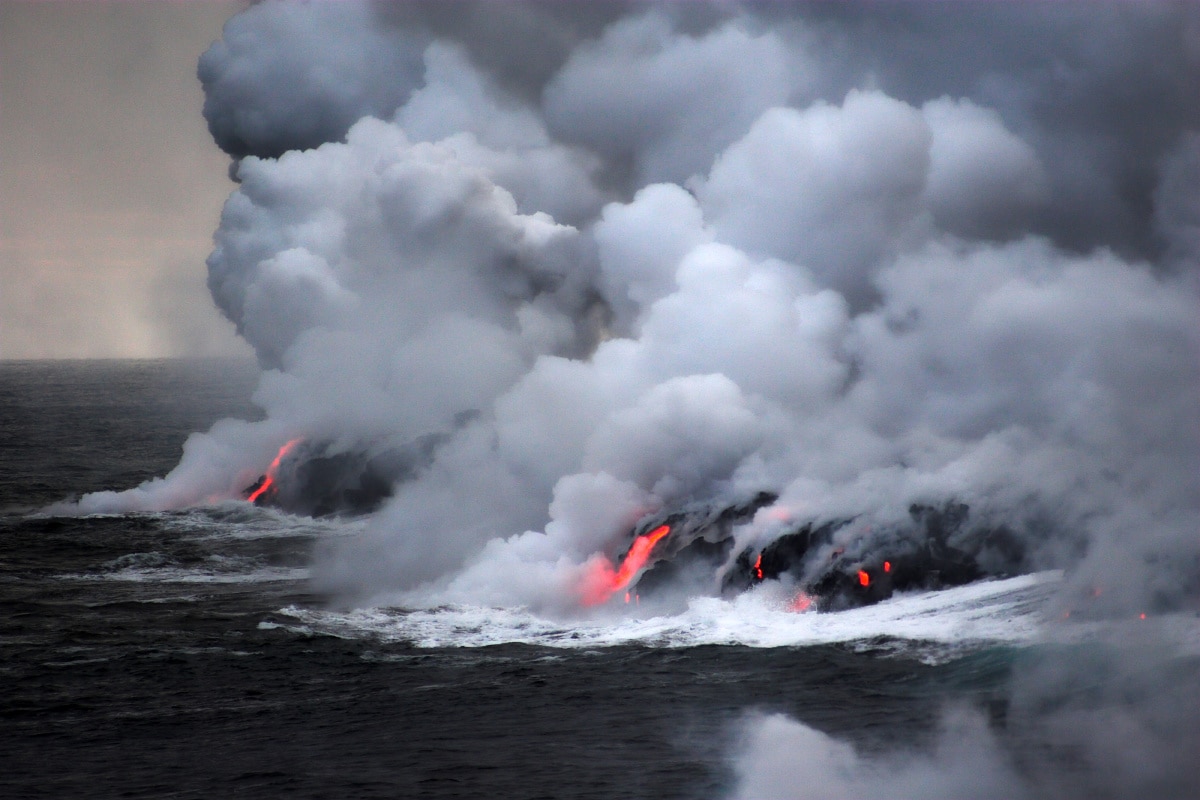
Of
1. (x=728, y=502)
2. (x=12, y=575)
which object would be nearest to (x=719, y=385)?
(x=728, y=502)

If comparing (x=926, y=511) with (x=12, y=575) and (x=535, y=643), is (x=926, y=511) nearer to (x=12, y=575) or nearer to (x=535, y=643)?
(x=535, y=643)

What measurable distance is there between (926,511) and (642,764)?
16.7 metres

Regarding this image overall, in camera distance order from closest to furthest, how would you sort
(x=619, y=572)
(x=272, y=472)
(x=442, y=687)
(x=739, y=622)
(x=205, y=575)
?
(x=442, y=687), (x=739, y=622), (x=619, y=572), (x=205, y=575), (x=272, y=472)

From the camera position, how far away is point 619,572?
4181cm

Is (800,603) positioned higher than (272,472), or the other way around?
(272,472)

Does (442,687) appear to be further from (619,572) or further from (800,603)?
(800,603)

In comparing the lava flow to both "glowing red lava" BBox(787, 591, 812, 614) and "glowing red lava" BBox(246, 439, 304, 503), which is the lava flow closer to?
"glowing red lava" BBox(787, 591, 812, 614)

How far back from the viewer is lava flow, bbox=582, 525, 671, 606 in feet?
134

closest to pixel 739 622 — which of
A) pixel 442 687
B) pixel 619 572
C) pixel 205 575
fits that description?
pixel 619 572

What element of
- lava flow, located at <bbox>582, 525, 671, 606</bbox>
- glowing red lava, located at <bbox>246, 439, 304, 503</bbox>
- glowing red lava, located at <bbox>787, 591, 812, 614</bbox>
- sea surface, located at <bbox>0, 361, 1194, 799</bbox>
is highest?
glowing red lava, located at <bbox>246, 439, 304, 503</bbox>

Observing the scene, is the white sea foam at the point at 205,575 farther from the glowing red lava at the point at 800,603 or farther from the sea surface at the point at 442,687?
the glowing red lava at the point at 800,603

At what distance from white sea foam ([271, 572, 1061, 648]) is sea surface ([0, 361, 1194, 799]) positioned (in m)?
0.10

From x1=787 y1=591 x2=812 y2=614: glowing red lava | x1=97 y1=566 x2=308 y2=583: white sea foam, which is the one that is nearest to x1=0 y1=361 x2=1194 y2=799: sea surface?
x1=97 y1=566 x2=308 y2=583: white sea foam

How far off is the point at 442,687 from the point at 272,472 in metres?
40.2
